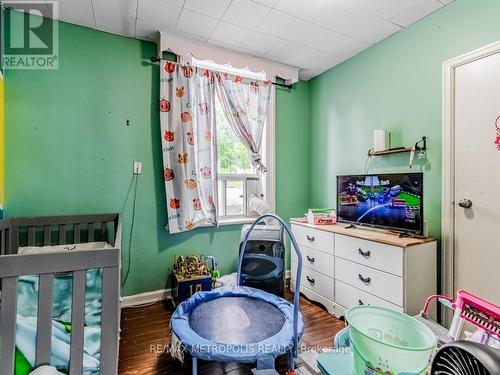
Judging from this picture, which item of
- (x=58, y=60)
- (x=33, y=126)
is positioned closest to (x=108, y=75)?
(x=58, y=60)

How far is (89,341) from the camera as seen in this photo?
114 cm

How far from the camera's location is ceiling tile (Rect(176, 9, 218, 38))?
2.24 meters

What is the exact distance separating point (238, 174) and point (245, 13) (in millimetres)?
1610

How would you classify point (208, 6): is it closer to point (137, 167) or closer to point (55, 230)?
point (137, 167)

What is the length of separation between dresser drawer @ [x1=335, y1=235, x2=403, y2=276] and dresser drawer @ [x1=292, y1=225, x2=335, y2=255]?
8cm

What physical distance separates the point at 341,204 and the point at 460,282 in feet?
3.55

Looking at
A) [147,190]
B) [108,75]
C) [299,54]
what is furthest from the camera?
[299,54]

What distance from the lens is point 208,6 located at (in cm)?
211

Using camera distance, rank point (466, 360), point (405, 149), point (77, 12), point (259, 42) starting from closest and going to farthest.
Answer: point (466, 360)
point (77, 12)
point (405, 149)
point (259, 42)

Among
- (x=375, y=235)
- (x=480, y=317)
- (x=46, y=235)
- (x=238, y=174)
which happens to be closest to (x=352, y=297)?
(x=375, y=235)

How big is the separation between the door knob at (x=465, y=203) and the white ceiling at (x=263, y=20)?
1520 millimetres

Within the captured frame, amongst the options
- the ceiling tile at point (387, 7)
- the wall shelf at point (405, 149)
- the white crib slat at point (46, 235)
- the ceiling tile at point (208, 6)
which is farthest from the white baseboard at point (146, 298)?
the ceiling tile at point (387, 7)

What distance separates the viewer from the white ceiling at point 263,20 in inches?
81.7

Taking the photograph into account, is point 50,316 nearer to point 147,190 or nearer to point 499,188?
point 147,190
